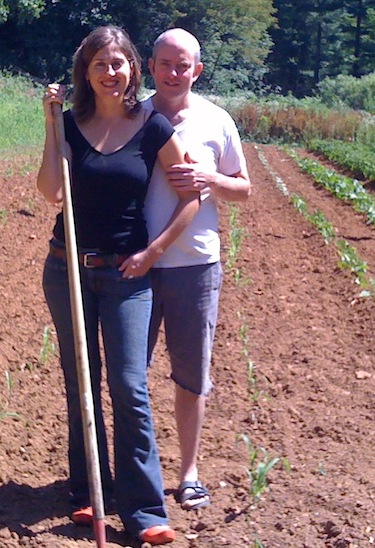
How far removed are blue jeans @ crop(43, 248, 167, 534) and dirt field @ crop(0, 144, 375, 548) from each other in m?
0.22

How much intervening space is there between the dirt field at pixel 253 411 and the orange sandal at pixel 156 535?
11 cm

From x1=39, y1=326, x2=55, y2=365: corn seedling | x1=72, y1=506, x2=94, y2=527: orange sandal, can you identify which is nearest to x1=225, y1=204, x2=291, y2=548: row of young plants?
x1=72, y1=506, x2=94, y2=527: orange sandal

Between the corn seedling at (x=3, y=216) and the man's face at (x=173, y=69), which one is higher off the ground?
the man's face at (x=173, y=69)

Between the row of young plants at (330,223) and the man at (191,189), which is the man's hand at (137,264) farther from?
the row of young plants at (330,223)

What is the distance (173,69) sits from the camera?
3.60 meters

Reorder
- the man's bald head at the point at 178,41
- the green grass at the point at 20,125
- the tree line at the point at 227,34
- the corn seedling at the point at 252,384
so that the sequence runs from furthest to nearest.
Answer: the tree line at the point at 227,34 → the green grass at the point at 20,125 → the corn seedling at the point at 252,384 → the man's bald head at the point at 178,41

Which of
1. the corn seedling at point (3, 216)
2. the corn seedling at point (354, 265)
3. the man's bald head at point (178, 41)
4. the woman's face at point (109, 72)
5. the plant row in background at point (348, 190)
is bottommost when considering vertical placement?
the plant row in background at point (348, 190)

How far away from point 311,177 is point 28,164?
6.72 m

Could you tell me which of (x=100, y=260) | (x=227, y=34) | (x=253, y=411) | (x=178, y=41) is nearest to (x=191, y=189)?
(x=100, y=260)

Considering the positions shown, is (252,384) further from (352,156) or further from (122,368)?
(352,156)

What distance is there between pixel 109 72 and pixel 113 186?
0.40 meters

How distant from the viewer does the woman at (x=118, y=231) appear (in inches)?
137

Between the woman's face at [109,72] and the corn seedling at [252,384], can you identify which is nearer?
the woman's face at [109,72]

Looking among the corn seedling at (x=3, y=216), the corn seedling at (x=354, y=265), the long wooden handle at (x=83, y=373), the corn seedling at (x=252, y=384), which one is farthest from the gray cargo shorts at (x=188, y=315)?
the corn seedling at (x=3, y=216)
